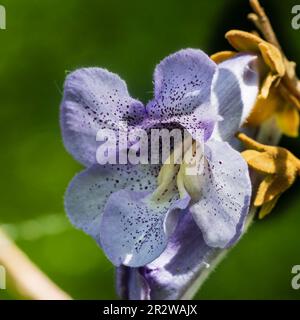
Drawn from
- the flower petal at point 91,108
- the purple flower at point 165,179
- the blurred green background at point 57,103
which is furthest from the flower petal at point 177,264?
the blurred green background at point 57,103

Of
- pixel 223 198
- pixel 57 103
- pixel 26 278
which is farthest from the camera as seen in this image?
pixel 57 103

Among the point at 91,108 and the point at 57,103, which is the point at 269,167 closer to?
A: the point at 91,108

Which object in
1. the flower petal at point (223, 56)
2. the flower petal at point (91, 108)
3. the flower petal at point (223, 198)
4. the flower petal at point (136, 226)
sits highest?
the flower petal at point (223, 56)

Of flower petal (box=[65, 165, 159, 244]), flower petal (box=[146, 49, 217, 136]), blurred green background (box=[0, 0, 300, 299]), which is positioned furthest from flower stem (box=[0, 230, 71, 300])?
flower petal (box=[146, 49, 217, 136])

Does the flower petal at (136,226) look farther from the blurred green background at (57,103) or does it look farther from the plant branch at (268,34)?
the blurred green background at (57,103)

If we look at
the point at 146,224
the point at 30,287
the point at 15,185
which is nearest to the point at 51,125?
the point at 15,185

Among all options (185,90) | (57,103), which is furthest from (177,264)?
(57,103)
